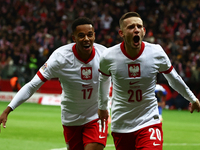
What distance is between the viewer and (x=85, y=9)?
1085 inches

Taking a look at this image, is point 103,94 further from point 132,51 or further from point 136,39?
point 136,39

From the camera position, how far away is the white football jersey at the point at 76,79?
5.83 metres

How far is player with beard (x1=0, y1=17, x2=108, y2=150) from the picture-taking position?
5.82m

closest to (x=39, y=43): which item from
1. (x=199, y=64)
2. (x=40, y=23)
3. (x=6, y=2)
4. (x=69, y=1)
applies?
(x=40, y=23)

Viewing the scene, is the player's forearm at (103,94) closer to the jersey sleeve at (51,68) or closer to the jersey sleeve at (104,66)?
the jersey sleeve at (104,66)

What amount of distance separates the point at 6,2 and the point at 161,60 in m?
28.1

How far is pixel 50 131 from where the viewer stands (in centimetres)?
1227

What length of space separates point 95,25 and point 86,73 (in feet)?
66.1

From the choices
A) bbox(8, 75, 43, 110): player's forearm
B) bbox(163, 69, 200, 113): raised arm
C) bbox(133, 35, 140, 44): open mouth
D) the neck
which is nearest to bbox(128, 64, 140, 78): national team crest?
the neck

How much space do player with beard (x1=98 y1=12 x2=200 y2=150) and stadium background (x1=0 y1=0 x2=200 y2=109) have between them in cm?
1394

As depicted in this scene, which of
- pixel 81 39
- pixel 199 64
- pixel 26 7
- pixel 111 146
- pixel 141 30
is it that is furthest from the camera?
pixel 26 7

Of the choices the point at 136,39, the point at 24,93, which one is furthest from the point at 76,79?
the point at 136,39

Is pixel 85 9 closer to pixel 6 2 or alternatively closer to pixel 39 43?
pixel 39 43

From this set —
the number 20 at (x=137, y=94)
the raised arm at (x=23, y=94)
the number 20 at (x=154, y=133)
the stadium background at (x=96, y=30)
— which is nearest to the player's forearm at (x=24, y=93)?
the raised arm at (x=23, y=94)
